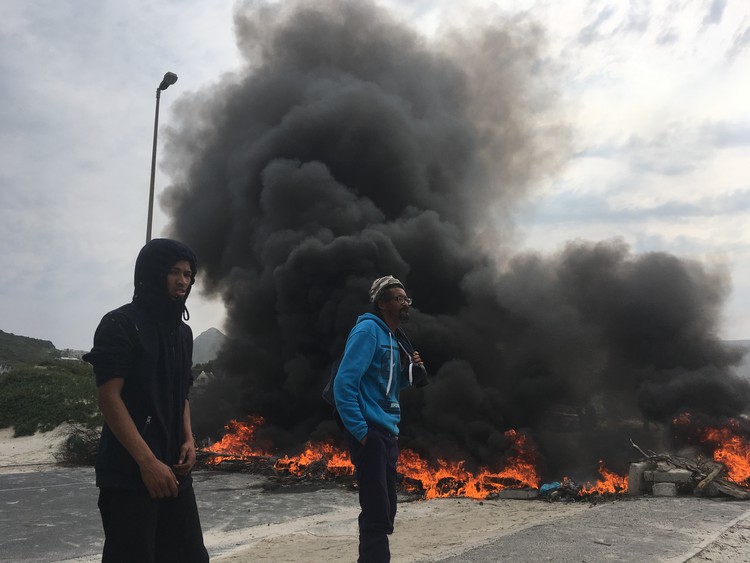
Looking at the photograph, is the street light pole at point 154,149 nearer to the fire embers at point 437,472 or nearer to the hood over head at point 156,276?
the fire embers at point 437,472

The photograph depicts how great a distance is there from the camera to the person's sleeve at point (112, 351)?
7.00 feet

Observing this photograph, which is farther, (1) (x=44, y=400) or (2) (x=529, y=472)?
(1) (x=44, y=400)

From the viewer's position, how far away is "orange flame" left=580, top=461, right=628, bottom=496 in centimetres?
959

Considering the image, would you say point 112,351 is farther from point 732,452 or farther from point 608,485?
point 732,452

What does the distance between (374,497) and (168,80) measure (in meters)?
12.6

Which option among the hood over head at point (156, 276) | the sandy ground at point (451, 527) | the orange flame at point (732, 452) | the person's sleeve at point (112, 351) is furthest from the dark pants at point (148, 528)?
the orange flame at point (732, 452)

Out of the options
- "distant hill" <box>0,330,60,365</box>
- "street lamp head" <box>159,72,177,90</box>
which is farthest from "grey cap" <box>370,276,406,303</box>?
"distant hill" <box>0,330,60,365</box>

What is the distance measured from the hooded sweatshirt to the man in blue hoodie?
0.91 meters

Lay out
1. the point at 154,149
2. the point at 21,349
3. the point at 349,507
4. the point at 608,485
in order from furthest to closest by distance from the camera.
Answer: the point at 21,349 < the point at 154,149 < the point at 608,485 < the point at 349,507

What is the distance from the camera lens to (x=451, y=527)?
7027mm

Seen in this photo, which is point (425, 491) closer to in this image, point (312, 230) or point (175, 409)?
point (175, 409)

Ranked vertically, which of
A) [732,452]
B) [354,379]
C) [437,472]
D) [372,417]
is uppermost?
[354,379]

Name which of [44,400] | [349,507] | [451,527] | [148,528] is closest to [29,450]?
[44,400]

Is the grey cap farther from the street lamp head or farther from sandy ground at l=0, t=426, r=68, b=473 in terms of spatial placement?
→ sandy ground at l=0, t=426, r=68, b=473
